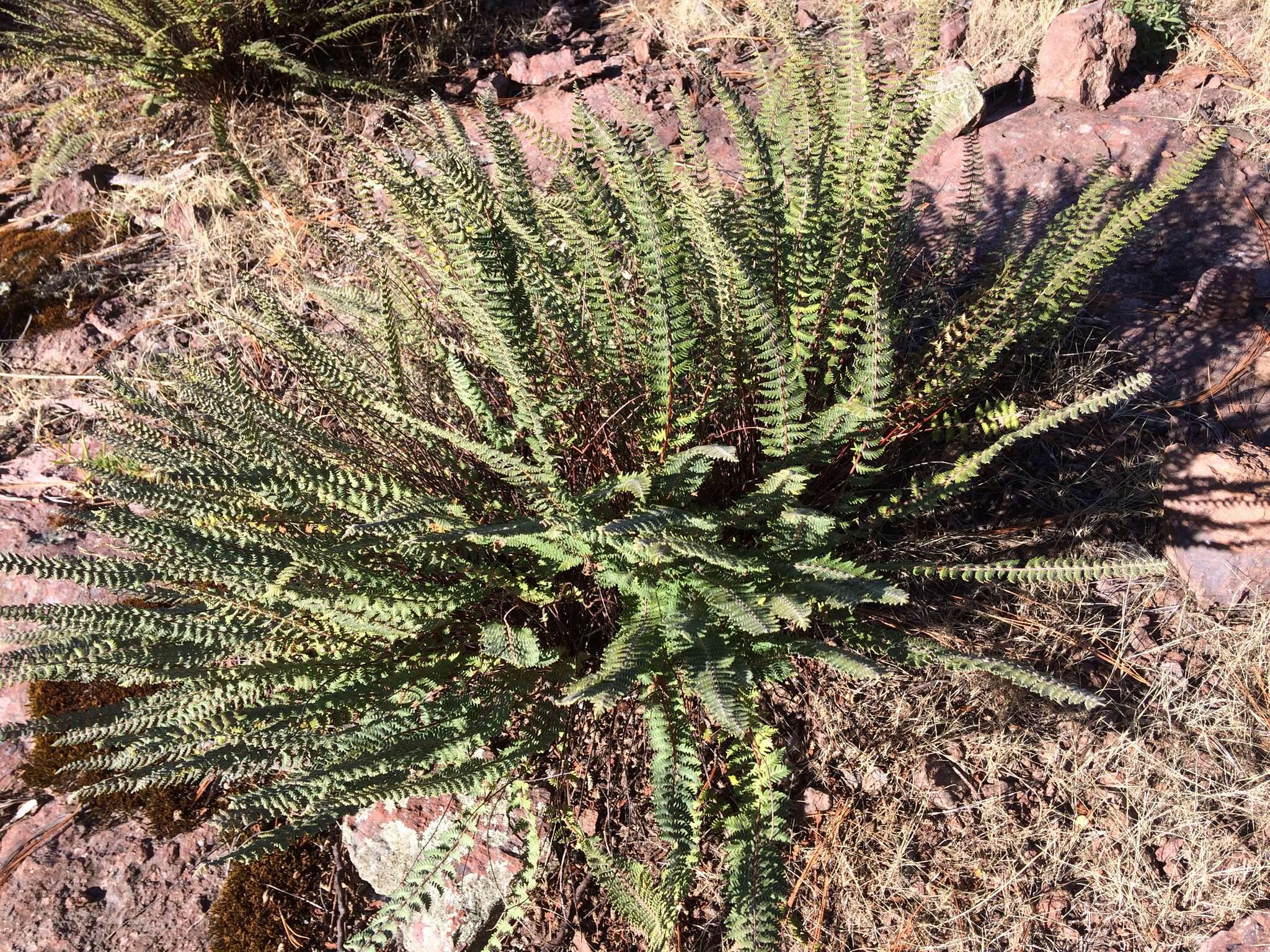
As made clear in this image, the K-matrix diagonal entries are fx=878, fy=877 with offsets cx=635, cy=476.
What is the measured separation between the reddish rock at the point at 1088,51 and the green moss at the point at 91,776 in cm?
359

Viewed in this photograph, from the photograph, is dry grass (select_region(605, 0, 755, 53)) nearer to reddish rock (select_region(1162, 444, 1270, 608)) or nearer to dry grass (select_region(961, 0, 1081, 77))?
dry grass (select_region(961, 0, 1081, 77))

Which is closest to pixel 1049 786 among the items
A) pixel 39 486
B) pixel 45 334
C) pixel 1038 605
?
pixel 1038 605

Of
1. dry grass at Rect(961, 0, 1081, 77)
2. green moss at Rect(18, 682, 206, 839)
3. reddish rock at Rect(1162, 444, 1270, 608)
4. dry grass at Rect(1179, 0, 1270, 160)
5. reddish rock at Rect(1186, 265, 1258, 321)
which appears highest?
dry grass at Rect(961, 0, 1081, 77)

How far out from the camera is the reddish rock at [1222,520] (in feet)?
6.93

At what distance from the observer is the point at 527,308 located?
6.18 ft

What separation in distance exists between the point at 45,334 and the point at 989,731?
361cm

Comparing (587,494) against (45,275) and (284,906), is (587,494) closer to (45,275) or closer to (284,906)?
(284,906)

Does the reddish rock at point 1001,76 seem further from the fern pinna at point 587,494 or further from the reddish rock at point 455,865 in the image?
the reddish rock at point 455,865

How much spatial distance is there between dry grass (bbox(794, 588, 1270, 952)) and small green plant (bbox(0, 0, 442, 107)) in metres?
3.26

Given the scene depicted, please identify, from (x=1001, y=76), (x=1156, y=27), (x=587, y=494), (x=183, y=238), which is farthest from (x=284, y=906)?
(x=1156, y=27)

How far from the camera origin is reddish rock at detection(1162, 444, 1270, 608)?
6.93 feet

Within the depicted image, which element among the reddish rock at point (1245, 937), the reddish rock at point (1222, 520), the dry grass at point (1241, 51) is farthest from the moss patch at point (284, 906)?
the dry grass at point (1241, 51)

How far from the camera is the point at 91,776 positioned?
2379 millimetres

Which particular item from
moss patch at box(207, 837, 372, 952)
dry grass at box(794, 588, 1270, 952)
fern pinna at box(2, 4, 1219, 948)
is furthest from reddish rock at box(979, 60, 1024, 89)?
moss patch at box(207, 837, 372, 952)
